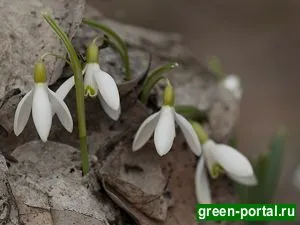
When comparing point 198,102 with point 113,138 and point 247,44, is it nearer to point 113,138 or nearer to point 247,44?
point 113,138

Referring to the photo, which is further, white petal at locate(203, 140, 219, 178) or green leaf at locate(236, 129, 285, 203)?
green leaf at locate(236, 129, 285, 203)

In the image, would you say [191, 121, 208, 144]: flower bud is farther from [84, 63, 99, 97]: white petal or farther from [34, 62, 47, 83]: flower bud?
[34, 62, 47, 83]: flower bud

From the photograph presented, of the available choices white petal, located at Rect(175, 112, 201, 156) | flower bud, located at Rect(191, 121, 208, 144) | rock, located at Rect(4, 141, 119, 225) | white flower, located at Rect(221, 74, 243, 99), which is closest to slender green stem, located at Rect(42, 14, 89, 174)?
rock, located at Rect(4, 141, 119, 225)

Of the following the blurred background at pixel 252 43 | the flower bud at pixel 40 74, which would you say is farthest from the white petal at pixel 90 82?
the blurred background at pixel 252 43

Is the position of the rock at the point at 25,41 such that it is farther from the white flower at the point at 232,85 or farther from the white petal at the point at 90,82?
the white flower at the point at 232,85

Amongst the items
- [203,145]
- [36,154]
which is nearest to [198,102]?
[203,145]
